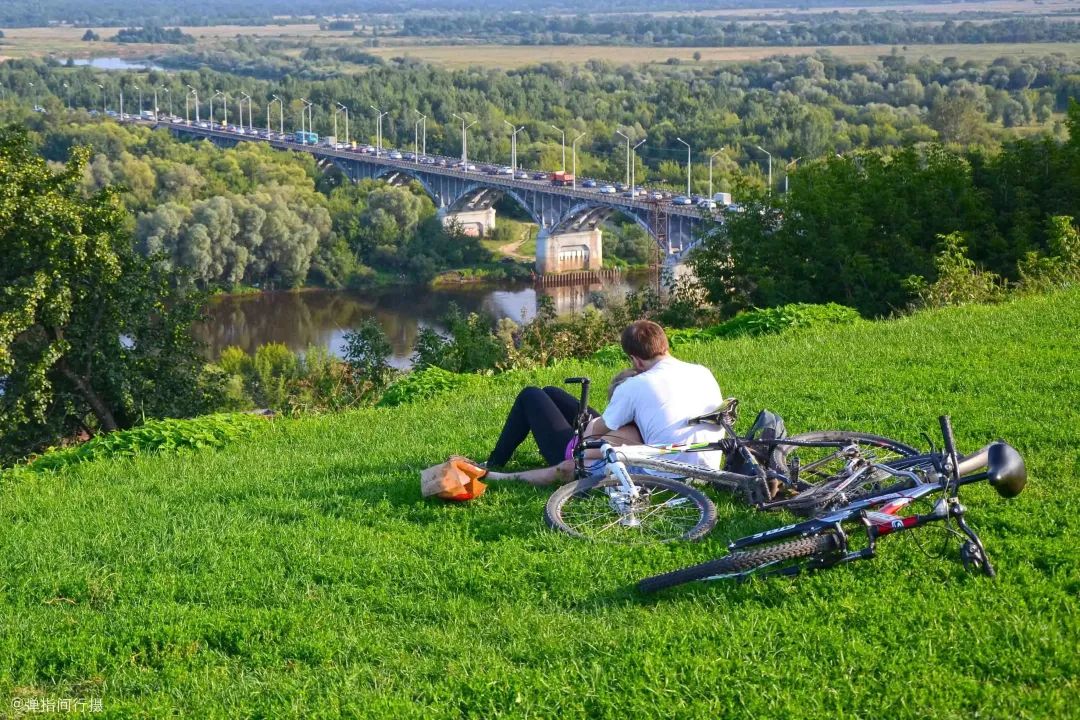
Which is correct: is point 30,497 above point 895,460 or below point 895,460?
below

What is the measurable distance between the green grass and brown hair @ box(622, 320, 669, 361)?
69cm

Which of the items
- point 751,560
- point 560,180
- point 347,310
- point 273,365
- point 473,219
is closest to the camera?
point 751,560

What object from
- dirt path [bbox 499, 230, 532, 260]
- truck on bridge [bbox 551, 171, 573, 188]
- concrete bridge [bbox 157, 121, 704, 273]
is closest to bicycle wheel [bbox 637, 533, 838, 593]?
concrete bridge [bbox 157, 121, 704, 273]

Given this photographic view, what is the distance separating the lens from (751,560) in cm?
429

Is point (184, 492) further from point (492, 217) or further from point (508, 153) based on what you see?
point (508, 153)

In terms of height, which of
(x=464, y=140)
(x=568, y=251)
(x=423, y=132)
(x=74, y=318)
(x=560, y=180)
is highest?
(x=74, y=318)

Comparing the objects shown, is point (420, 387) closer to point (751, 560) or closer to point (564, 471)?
point (564, 471)

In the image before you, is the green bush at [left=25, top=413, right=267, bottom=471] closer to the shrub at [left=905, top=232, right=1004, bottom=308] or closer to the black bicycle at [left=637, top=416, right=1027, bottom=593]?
the black bicycle at [left=637, top=416, right=1027, bottom=593]

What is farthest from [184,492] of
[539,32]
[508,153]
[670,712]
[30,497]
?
[539,32]

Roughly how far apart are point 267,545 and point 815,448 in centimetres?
231

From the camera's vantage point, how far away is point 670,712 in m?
3.62

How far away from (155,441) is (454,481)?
2862 millimetres

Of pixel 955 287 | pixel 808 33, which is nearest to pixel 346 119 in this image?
pixel 955 287

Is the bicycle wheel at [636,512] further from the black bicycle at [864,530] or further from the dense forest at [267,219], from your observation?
the dense forest at [267,219]
